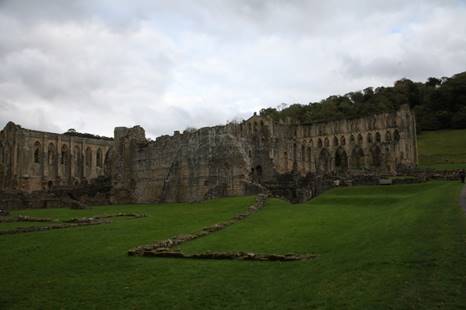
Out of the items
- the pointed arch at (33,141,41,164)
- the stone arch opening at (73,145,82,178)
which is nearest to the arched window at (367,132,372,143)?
the stone arch opening at (73,145,82,178)

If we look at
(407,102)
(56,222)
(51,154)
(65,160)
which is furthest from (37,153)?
(407,102)

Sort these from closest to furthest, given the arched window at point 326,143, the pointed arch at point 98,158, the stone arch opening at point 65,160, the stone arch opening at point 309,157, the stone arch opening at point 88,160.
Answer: the stone arch opening at point 309,157
the stone arch opening at point 65,160
the stone arch opening at point 88,160
the pointed arch at point 98,158
the arched window at point 326,143

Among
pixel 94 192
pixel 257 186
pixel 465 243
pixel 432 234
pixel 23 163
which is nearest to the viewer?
pixel 465 243

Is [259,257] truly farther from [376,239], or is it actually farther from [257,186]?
[257,186]

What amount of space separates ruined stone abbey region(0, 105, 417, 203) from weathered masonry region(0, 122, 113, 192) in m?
0.18

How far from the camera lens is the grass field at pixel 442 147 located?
8548cm

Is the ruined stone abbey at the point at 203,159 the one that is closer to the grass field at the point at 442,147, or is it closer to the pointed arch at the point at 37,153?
the pointed arch at the point at 37,153

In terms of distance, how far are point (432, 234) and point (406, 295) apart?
6128mm

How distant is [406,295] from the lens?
8.97 meters

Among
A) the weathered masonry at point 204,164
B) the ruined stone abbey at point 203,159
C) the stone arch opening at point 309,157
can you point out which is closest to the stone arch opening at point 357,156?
the ruined stone abbey at point 203,159

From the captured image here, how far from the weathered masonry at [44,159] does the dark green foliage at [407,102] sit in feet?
177

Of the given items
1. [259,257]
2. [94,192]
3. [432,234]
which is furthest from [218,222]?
[94,192]

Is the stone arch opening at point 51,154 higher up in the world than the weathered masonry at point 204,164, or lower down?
higher up

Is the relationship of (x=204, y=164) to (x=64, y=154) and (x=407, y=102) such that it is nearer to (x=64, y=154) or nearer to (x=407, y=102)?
(x=64, y=154)
